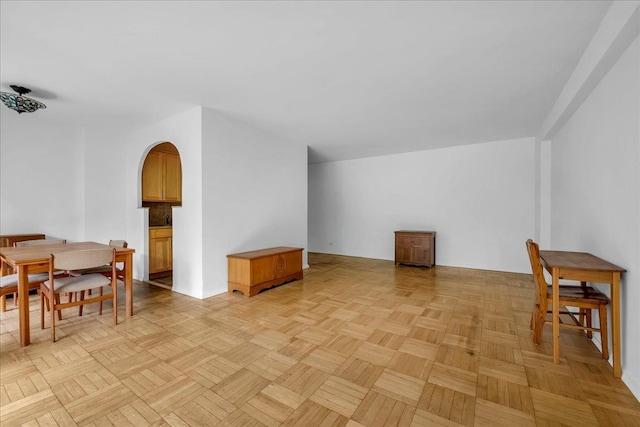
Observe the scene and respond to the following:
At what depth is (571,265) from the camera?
2.06 m

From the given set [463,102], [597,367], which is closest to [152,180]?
[463,102]

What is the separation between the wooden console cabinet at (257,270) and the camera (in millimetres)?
3773

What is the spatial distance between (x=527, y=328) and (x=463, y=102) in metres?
2.69

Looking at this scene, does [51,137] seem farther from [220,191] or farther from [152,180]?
[220,191]

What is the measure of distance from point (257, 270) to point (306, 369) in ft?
6.65

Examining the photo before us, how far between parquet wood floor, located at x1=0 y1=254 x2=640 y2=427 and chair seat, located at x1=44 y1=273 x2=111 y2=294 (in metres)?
0.43

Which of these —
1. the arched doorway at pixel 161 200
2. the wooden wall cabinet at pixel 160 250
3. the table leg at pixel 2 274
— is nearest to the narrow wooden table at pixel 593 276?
the arched doorway at pixel 161 200

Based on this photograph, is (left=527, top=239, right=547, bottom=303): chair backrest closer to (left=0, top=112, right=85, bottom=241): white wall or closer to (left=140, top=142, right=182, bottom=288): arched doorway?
(left=140, top=142, right=182, bottom=288): arched doorway

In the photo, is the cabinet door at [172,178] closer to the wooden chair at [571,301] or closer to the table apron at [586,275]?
the wooden chair at [571,301]

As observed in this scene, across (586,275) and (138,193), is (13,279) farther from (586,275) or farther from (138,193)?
(586,275)

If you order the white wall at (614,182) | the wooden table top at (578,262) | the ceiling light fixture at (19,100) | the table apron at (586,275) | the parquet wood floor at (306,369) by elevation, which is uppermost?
the ceiling light fixture at (19,100)

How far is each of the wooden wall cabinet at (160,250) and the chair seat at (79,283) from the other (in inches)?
74.1

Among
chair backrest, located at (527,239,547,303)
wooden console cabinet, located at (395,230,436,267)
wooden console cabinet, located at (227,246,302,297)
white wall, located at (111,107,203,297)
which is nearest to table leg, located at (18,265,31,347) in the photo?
white wall, located at (111,107,203,297)

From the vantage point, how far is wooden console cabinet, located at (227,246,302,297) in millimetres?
3773
